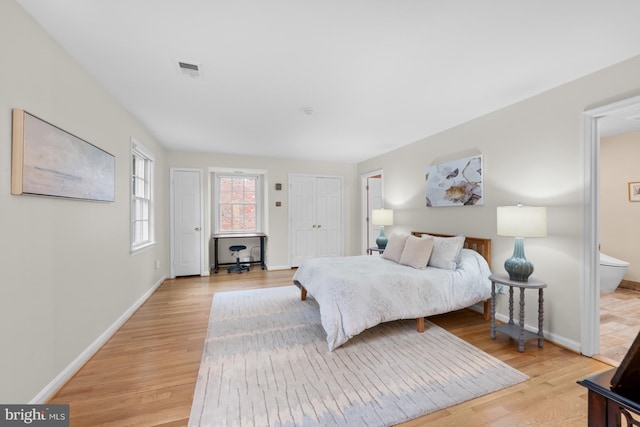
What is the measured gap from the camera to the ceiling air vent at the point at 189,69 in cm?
215

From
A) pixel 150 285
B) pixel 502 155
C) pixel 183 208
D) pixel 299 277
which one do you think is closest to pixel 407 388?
pixel 299 277

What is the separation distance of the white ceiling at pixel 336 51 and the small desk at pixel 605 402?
6.21ft

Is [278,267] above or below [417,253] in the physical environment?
below

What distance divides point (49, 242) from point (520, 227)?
377cm

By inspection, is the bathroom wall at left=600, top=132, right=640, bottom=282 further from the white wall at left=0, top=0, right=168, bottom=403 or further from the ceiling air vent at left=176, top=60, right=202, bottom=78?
the white wall at left=0, top=0, right=168, bottom=403

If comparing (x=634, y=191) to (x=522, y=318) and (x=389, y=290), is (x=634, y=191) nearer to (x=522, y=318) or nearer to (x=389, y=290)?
(x=522, y=318)

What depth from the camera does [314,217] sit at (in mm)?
6039

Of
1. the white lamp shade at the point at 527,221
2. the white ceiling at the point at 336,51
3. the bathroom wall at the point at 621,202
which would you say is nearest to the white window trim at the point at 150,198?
the white ceiling at the point at 336,51

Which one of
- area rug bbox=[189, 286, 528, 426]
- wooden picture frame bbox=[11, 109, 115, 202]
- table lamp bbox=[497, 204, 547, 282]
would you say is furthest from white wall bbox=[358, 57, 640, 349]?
wooden picture frame bbox=[11, 109, 115, 202]

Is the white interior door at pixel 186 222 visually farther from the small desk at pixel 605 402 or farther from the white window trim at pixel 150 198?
the small desk at pixel 605 402

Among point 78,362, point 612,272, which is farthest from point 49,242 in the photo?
point 612,272

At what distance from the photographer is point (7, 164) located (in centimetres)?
147

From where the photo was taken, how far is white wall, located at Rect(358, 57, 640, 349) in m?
2.32

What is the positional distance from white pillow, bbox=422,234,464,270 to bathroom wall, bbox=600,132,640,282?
313 cm
